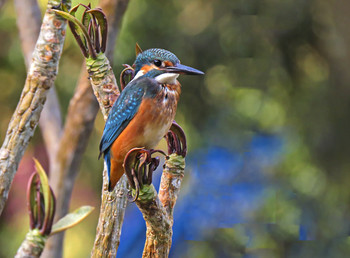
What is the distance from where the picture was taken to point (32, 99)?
4.30 feet

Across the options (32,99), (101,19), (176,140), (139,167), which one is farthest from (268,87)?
(139,167)

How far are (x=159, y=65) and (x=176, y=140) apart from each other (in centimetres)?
19

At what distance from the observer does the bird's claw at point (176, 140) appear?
1.02 meters

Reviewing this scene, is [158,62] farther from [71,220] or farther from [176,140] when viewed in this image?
[71,220]

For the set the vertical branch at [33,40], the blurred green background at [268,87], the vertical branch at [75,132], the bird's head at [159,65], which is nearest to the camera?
the bird's head at [159,65]

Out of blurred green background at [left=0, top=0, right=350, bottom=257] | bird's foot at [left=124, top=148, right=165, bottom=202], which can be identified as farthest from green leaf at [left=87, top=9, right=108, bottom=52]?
blurred green background at [left=0, top=0, right=350, bottom=257]

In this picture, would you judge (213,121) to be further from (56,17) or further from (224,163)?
(56,17)

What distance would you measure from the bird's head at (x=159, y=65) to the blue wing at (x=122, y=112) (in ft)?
0.13

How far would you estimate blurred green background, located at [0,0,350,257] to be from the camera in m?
3.60

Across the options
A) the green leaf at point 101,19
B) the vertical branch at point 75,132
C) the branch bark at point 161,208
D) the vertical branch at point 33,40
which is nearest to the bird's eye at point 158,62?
the green leaf at point 101,19

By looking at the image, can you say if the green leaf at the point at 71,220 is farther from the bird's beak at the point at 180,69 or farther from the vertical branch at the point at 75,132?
the vertical branch at the point at 75,132

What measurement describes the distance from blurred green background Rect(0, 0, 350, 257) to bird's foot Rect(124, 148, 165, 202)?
2708mm

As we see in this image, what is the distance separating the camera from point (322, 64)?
4051mm

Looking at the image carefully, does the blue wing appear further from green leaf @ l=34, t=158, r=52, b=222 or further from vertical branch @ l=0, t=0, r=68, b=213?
vertical branch @ l=0, t=0, r=68, b=213
